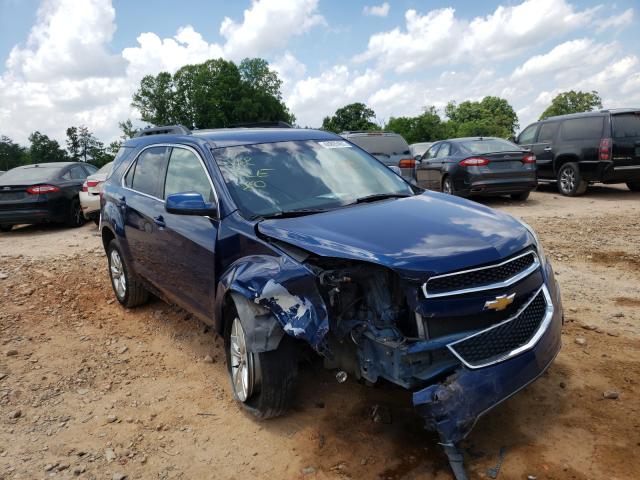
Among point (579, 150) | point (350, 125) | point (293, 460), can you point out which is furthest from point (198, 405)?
point (350, 125)

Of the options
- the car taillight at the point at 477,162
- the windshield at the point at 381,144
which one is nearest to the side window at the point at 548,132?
the car taillight at the point at 477,162

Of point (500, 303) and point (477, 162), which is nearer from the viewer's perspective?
point (500, 303)

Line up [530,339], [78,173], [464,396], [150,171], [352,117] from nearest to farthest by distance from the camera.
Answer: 1. [464,396]
2. [530,339]
3. [150,171]
4. [78,173]
5. [352,117]

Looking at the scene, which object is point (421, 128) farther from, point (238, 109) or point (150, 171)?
point (150, 171)

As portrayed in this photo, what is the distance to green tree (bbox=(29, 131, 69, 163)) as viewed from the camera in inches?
2958

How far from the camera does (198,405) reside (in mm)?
3723

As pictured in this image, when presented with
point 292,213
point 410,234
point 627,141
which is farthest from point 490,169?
point 410,234

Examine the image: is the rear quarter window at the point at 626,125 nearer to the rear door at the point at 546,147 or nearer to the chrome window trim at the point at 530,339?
the rear door at the point at 546,147

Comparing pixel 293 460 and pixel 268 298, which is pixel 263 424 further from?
pixel 268 298

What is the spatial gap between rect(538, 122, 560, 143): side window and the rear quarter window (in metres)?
1.60

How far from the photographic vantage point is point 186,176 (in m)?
4.24

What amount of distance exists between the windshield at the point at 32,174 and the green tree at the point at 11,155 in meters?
74.2

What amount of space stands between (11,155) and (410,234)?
93618mm

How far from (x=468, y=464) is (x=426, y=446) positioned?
11.1 inches
